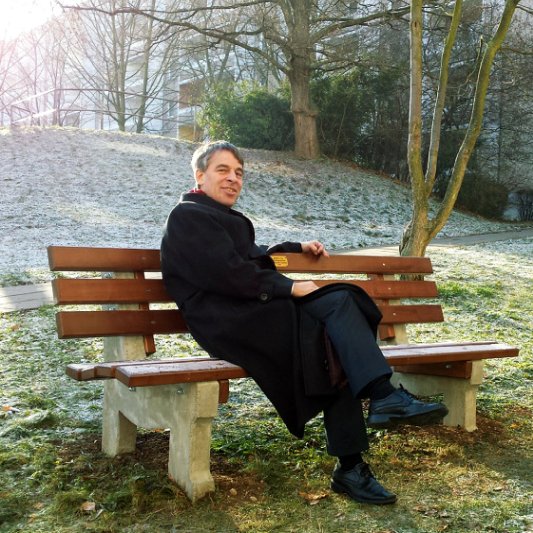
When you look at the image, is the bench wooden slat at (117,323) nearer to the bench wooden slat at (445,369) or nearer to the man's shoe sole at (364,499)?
the man's shoe sole at (364,499)

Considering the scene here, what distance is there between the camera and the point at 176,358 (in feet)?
11.2

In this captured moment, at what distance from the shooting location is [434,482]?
333cm

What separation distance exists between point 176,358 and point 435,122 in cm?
532

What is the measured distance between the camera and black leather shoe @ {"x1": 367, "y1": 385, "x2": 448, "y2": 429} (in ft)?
10.5

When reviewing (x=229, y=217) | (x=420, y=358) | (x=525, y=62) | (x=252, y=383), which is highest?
(x=525, y=62)

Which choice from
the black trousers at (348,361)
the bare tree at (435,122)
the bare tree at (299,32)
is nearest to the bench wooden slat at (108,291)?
the black trousers at (348,361)

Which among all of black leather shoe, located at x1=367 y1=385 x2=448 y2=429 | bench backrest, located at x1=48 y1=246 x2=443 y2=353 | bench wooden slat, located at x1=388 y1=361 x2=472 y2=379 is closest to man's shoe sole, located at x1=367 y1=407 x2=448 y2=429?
black leather shoe, located at x1=367 y1=385 x2=448 y2=429

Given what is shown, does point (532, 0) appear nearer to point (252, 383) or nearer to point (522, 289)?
point (522, 289)

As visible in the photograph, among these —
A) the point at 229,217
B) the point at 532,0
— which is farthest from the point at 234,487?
the point at 532,0

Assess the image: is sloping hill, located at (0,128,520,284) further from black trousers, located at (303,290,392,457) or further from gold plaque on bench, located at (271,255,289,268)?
black trousers, located at (303,290,392,457)

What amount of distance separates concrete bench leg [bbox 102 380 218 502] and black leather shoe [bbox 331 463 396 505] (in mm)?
512

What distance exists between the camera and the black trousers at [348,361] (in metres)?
3.00

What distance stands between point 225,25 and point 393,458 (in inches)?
685

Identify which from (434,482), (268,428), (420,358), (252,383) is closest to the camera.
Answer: (434,482)
